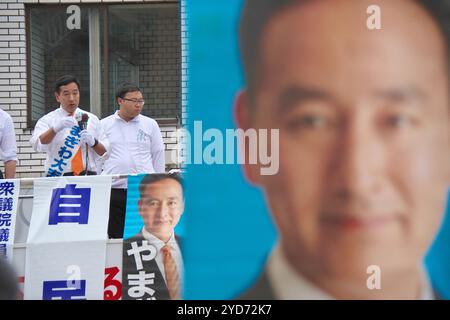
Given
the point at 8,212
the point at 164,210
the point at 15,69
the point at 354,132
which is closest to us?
the point at 354,132

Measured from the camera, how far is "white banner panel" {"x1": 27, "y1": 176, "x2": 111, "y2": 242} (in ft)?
26.4

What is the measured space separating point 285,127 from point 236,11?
495 mm

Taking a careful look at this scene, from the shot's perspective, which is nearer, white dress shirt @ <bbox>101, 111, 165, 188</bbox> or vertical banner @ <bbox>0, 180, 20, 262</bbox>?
vertical banner @ <bbox>0, 180, 20, 262</bbox>

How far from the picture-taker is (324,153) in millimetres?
3672

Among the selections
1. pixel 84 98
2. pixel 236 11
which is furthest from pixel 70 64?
pixel 236 11

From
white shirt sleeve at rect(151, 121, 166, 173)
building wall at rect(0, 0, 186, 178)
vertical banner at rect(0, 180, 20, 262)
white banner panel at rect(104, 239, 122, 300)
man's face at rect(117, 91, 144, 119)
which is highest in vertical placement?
building wall at rect(0, 0, 186, 178)

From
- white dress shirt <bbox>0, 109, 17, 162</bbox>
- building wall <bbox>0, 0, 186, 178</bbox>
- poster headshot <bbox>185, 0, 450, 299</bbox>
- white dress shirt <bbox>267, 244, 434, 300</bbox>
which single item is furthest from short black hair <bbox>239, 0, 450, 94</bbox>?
building wall <bbox>0, 0, 186, 178</bbox>

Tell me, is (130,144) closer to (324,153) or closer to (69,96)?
(69,96)

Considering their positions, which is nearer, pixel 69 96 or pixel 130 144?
pixel 69 96

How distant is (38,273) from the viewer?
7867 millimetres

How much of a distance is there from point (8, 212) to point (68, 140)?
1.29 meters

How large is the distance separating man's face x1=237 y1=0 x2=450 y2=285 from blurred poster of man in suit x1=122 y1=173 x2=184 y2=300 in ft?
13.8

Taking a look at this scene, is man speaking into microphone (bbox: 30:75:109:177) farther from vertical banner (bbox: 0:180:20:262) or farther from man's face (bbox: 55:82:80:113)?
vertical banner (bbox: 0:180:20:262)

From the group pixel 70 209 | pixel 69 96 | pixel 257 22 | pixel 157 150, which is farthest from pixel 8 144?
pixel 257 22
